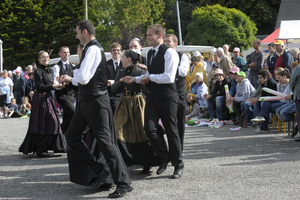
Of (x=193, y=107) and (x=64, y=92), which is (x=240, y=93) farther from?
(x=64, y=92)

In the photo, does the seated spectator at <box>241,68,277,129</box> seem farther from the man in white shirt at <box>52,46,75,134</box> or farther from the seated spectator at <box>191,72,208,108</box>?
the man in white shirt at <box>52,46,75,134</box>

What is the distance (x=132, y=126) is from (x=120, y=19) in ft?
98.9

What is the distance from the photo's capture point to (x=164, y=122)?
5742 millimetres

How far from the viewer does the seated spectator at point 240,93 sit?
11312 mm


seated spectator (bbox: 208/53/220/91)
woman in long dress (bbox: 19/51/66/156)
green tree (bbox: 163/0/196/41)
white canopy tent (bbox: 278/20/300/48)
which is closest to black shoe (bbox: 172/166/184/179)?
woman in long dress (bbox: 19/51/66/156)

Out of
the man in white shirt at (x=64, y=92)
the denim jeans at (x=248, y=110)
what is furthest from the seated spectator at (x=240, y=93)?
the man in white shirt at (x=64, y=92)

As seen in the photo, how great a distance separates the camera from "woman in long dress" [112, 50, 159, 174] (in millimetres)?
6086

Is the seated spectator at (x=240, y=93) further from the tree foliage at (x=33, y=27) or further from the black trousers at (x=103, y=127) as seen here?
the tree foliage at (x=33, y=27)

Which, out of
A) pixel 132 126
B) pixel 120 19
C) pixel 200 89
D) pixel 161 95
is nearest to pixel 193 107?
pixel 200 89

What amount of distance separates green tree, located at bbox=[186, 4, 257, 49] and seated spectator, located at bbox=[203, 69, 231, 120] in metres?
24.5

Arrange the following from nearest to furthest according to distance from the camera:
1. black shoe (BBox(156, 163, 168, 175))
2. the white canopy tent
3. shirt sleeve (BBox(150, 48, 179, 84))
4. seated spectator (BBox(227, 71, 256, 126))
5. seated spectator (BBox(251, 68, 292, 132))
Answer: shirt sleeve (BBox(150, 48, 179, 84)) < black shoe (BBox(156, 163, 168, 175)) < seated spectator (BBox(251, 68, 292, 132)) < seated spectator (BBox(227, 71, 256, 126)) < the white canopy tent

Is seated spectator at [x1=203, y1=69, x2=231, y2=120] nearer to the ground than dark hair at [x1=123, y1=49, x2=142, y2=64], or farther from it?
nearer to the ground

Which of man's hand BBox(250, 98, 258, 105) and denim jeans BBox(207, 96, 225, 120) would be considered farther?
denim jeans BBox(207, 96, 225, 120)

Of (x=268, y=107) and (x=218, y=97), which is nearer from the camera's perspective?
(x=268, y=107)
